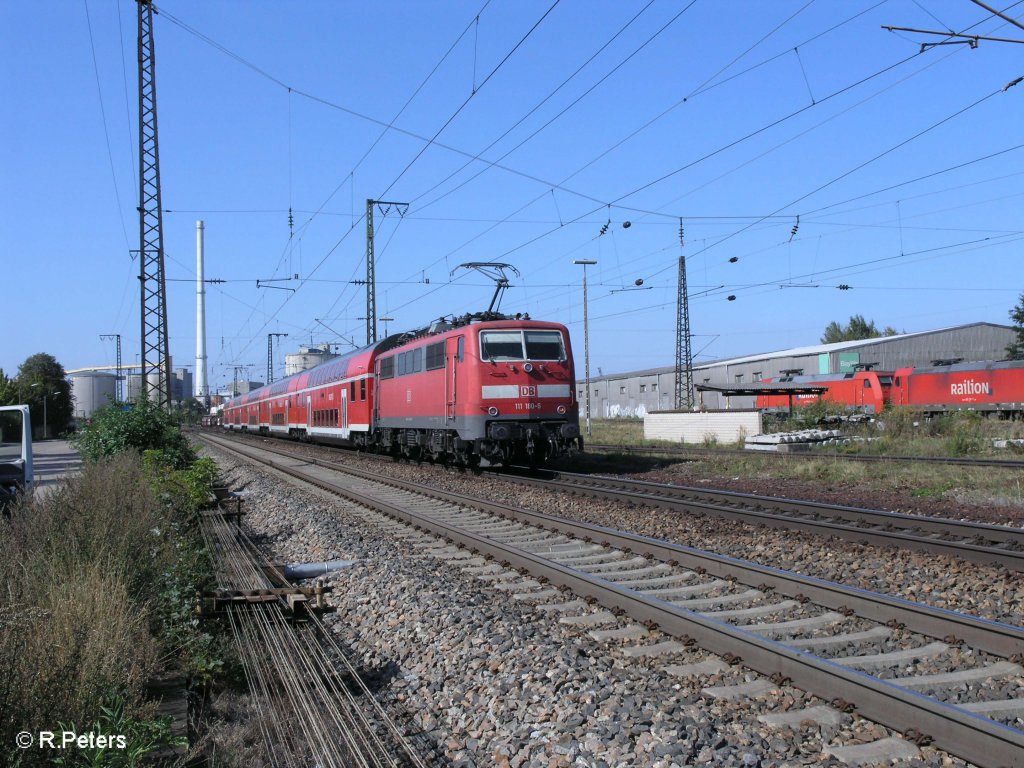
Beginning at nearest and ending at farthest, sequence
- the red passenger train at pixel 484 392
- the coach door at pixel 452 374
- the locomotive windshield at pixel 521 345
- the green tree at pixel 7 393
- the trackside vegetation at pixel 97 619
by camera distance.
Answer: the trackside vegetation at pixel 97 619
the red passenger train at pixel 484 392
the locomotive windshield at pixel 521 345
the coach door at pixel 452 374
the green tree at pixel 7 393

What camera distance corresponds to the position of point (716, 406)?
2276 inches

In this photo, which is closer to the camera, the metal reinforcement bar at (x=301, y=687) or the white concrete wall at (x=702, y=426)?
the metal reinforcement bar at (x=301, y=687)

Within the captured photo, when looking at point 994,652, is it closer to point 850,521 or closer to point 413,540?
point 850,521

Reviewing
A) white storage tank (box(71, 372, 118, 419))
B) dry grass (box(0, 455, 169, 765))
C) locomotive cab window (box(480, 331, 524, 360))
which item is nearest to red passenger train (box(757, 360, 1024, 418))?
locomotive cab window (box(480, 331, 524, 360))

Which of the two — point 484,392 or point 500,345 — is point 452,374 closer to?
point 484,392

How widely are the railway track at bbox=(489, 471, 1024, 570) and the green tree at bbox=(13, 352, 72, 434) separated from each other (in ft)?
158

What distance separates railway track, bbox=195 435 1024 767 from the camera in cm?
428

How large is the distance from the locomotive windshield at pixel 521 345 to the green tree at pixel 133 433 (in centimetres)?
745

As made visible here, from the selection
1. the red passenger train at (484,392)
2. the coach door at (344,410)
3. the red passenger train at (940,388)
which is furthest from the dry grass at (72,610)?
the red passenger train at (940,388)

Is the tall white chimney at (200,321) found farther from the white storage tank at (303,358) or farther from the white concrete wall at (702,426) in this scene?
the white concrete wall at (702,426)

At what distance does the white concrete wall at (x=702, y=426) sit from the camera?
2747cm

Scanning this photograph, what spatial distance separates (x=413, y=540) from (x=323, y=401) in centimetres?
2346

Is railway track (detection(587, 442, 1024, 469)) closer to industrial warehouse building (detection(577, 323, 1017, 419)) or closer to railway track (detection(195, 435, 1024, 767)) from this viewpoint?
railway track (detection(195, 435, 1024, 767))

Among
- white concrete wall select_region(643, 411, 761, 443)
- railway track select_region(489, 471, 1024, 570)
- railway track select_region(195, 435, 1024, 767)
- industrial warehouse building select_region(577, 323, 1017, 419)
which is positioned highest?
industrial warehouse building select_region(577, 323, 1017, 419)
